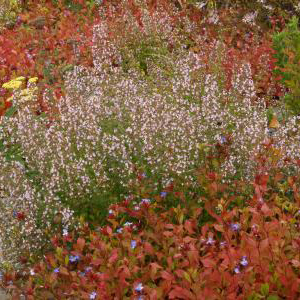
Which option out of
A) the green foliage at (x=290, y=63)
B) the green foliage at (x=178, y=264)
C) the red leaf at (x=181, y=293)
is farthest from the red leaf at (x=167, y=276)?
the green foliage at (x=290, y=63)

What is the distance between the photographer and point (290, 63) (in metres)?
5.63

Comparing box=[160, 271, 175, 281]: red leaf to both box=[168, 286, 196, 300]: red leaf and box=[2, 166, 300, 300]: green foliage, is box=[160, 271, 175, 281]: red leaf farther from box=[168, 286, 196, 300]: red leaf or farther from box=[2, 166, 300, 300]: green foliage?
box=[168, 286, 196, 300]: red leaf

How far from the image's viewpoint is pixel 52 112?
17.7ft

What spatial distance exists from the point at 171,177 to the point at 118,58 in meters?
2.78

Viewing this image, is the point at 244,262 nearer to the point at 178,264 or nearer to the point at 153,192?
the point at 178,264

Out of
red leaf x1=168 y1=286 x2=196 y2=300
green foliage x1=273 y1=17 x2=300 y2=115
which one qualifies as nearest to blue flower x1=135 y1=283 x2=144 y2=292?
red leaf x1=168 y1=286 x2=196 y2=300

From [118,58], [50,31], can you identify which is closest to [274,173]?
[118,58]

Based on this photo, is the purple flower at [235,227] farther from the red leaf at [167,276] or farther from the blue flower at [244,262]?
the red leaf at [167,276]

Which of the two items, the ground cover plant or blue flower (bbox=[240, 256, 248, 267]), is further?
the ground cover plant

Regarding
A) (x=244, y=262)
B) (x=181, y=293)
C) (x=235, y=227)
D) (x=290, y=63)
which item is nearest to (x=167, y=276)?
(x=181, y=293)

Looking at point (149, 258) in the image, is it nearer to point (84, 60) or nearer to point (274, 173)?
point (274, 173)

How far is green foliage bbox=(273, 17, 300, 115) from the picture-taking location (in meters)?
5.43

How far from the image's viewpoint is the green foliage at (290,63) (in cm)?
543

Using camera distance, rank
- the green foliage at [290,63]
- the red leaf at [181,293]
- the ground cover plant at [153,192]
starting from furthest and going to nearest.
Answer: the green foliage at [290,63] < the ground cover plant at [153,192] < the red leaf at [181,293]
